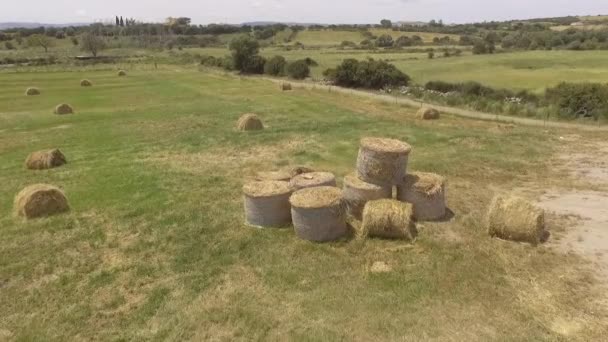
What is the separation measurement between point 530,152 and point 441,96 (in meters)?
20.4

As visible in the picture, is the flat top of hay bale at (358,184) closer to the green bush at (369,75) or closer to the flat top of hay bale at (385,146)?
the flat top of hay bale at (385,146)

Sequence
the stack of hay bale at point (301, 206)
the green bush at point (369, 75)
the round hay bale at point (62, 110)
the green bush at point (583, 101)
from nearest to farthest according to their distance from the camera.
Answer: the stack of hay bale at point (301, 206) < the green bush at point (583, 101) < the round hay bale at point (62, 110) < the green bush at point (369, 75)

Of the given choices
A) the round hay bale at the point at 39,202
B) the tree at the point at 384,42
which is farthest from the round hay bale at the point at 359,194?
the tree at the point at 384,42

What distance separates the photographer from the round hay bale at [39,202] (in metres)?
14.0

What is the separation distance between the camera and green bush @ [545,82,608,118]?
104ft

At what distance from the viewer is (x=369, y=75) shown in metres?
52.5

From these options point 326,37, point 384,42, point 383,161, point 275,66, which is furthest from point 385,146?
point 326,37

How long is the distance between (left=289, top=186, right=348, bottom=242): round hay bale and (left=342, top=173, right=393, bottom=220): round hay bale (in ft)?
2.59

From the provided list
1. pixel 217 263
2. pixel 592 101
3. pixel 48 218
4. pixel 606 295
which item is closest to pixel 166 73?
pixel 592 101

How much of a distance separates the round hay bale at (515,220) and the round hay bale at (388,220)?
80.3 inches

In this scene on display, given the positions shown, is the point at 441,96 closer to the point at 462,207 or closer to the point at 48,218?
the point at 462,207

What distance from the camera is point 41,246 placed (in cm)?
1234

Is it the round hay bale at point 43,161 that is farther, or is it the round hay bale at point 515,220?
the round hay bale at point 43,161

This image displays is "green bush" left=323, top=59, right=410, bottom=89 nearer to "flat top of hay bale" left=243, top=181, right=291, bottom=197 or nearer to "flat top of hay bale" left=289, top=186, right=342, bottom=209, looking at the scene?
"flat top of hay bale" left=243, top=181, right=291, bottom=197
